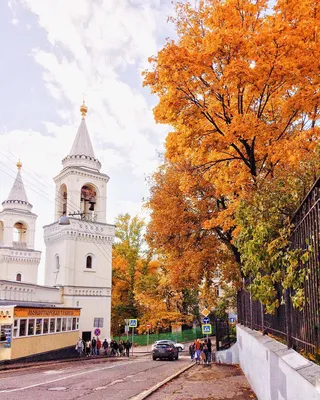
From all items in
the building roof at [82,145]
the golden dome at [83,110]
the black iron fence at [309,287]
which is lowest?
the black iron fence at [309,287]

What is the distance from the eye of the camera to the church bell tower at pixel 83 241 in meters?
41.2

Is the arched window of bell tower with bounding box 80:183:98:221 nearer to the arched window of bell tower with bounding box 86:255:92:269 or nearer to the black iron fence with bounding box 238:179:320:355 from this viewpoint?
the arched window of bell tower with bounding box 86:255:92:269

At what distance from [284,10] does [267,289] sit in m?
7.87

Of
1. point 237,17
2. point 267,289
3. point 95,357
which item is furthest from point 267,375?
point 95,357

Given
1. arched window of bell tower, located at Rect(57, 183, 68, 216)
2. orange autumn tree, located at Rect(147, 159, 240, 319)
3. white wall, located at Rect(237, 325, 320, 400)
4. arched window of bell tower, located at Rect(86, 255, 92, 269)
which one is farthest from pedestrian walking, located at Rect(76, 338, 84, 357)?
white wall, located at Rect(237, 325, 320, 400)

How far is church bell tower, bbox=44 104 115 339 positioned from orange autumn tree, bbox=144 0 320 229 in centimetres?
2923

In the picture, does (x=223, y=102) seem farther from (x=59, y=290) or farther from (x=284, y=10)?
(x=59, y=290)

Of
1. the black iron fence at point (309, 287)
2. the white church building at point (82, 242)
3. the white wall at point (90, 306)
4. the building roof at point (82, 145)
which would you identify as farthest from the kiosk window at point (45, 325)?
the black iron fence at point (309, 287)

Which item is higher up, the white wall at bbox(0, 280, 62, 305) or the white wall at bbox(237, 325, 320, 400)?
the white wall at bbox(0, 280, 62, 305)

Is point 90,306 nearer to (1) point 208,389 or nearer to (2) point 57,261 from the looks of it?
(2) point 57,261

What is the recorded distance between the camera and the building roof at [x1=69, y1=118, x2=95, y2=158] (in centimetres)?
4511

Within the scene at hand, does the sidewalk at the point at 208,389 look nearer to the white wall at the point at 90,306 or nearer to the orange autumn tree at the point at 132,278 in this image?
the white wall at the point at 90,306

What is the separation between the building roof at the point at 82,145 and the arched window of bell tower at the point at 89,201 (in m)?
3.50

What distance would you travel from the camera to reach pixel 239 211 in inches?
343
